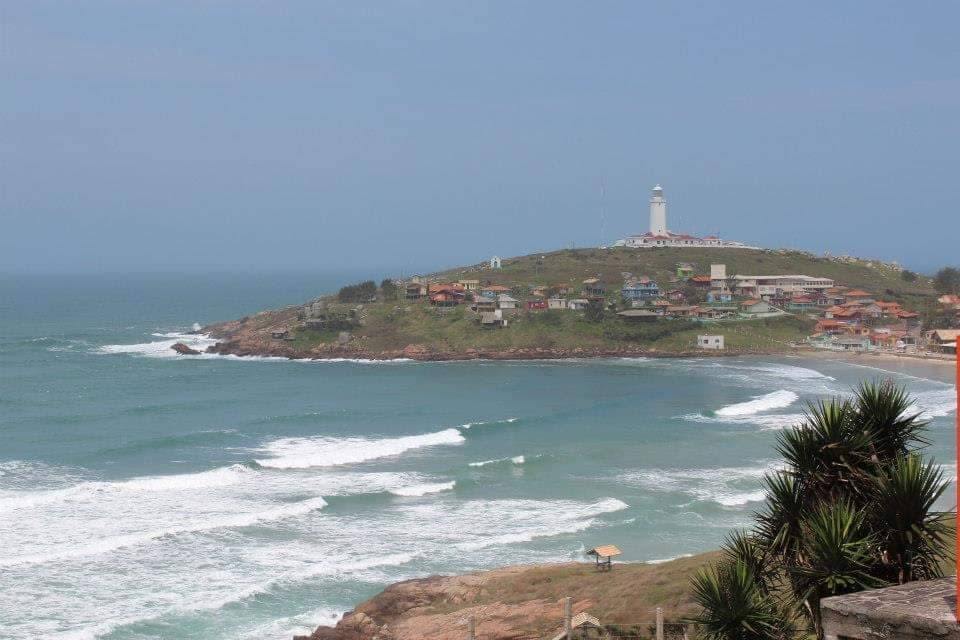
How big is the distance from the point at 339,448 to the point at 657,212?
96.1 m

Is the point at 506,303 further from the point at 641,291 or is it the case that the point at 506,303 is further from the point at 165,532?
the point at 165,532

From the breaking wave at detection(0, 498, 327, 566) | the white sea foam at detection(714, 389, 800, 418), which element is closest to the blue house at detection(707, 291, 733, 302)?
the white sea foam at detection(714, 389, 800, 418)

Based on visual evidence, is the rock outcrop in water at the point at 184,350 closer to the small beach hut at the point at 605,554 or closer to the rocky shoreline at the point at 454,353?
the rocky shoreline at the point at 454,353

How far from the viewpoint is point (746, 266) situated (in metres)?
106

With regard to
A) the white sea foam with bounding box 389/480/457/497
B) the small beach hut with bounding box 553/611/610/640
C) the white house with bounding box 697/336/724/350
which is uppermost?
the white house with bounding box 697/336/724/350

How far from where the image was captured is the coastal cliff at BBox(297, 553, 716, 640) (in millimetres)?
17984

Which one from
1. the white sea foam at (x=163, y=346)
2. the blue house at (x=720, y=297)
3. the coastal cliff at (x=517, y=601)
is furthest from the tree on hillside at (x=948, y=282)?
the coastal cliff at (x=517, y=601)

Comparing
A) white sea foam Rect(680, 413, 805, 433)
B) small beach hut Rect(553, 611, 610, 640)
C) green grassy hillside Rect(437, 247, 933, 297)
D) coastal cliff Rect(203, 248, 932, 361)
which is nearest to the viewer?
small beach hut Rect(553, 611, 610, 640)

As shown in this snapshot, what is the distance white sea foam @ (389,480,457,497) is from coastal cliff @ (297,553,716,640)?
9807mm

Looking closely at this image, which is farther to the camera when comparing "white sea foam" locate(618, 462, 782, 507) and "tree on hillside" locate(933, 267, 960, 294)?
"tree on hillside" locate(933, 267, 960, 294)

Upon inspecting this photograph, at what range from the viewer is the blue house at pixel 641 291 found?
88.8 metres

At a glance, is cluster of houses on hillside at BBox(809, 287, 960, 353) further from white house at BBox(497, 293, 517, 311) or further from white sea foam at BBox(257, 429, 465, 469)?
white sea foam at BBox(257, 429, 465, 469)

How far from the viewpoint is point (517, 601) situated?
20.1m

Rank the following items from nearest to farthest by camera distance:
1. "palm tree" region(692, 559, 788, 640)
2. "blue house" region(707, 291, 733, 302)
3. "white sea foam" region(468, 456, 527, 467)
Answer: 1. "palm tree" region(692, 559, 788, 640)
2. "white sea foam" region(468, 456, 527, 467)
3. "blue house" region(707, 291, 733, 302)
